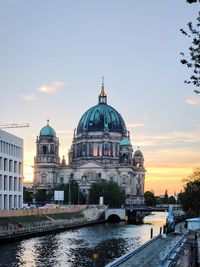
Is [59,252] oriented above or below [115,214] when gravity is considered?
above

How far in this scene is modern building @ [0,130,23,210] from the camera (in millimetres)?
120875

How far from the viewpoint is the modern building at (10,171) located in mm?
120875

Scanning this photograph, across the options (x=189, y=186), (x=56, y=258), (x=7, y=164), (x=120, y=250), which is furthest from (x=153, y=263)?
(x=189, y=186)

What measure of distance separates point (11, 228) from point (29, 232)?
15.2 ft

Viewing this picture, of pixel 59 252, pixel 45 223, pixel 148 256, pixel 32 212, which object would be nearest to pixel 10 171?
pixel 32 212

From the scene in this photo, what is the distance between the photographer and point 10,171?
12681 centimetres

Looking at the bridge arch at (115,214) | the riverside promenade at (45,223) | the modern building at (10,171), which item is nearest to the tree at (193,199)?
the riverside promenade at (45,223)

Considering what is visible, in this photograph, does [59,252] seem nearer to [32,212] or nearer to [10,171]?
[32,212]

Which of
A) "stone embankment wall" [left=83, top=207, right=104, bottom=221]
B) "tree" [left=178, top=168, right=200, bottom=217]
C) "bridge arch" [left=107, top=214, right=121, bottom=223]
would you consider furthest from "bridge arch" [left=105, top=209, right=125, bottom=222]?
"tree" [left=178, top=168, right=200, bottom=217]

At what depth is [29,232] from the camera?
3605 inches

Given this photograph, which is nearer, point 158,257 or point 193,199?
point 158,257

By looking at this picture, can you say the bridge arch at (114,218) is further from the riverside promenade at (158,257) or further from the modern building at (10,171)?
the riverside promenade at (158,257)

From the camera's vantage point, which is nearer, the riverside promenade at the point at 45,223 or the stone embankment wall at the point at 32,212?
the riverside promenade at the point at 45,223

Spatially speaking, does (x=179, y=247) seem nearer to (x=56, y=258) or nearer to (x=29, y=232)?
(x=56, y=258)
